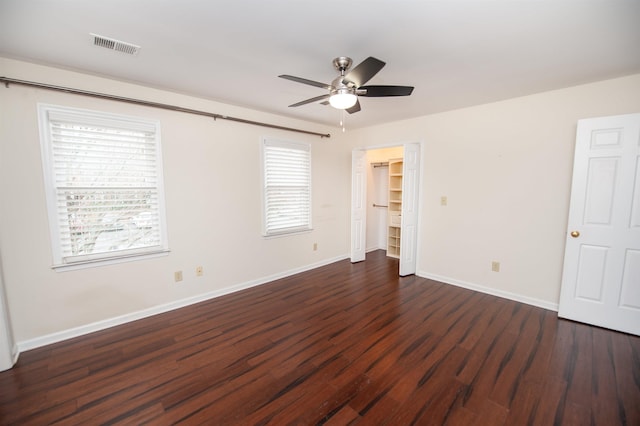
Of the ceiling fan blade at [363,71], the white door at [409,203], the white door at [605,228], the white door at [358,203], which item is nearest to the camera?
the ceiling fan blade at [363,71]

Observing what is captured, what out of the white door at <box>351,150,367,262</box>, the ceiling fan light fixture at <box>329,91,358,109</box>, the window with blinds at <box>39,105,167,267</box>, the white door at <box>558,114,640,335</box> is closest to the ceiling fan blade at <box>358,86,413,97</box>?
the ceiling fan light fixture at <box>329,91,358,109</box>

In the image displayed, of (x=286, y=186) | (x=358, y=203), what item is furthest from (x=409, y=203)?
(x=286, y=186)

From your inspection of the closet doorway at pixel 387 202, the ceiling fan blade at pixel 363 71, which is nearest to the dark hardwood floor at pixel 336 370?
the closet doorway at pixel 387 202

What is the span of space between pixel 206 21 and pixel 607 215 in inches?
160

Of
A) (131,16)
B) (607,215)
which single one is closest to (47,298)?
(131,16)

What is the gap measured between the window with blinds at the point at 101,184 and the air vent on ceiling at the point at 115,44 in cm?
81

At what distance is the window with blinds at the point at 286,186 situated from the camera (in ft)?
12.9

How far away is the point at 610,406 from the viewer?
5.75 feet

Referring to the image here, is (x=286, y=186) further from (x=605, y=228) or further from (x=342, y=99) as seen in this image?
(x=605, y=228)

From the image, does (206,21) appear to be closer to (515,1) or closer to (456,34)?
(456,34)

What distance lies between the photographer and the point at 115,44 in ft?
6.62

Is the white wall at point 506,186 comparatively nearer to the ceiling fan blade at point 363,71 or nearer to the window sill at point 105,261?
the ceiling fan blade at point 363,71

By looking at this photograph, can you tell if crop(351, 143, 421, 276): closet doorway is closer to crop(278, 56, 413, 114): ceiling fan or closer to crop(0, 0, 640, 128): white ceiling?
crop(0, 0, 640, 128): white ceiling

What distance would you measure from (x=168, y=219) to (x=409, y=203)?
136 inches
